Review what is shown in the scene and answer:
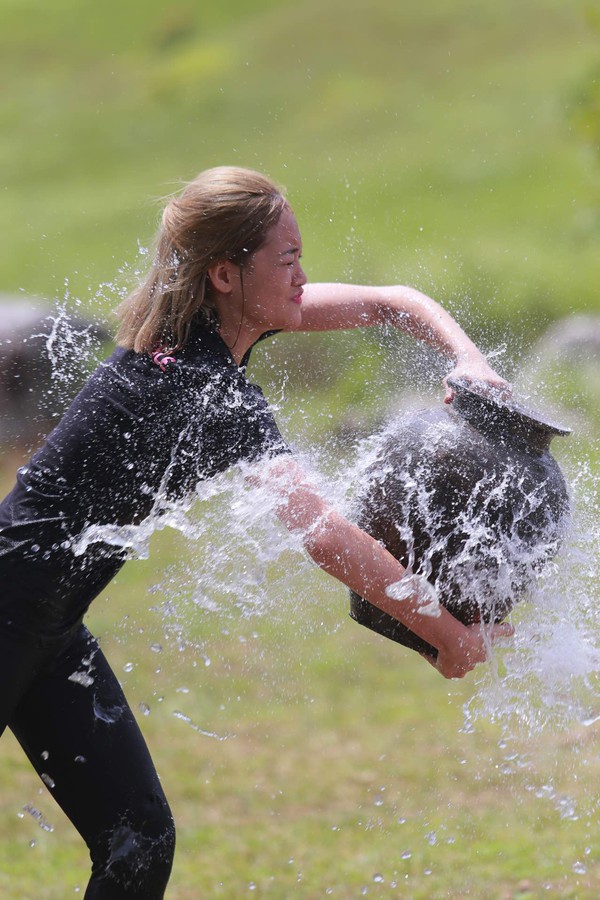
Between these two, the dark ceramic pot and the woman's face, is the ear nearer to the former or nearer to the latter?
the woman's face

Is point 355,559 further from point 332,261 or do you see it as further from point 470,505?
point 332,261

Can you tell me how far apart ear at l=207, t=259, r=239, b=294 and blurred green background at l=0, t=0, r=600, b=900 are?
2.63 ft

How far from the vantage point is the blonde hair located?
305cm

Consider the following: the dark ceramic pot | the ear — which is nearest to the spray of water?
the dark ceramic pot

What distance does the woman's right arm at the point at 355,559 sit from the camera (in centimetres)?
279

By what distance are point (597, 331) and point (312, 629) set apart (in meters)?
3.73

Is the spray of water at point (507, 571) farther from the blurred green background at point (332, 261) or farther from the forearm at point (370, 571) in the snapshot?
the blurred green background at point (332, 261)

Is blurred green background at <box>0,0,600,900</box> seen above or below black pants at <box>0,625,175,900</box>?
below

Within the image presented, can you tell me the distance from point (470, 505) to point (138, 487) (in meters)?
0.89

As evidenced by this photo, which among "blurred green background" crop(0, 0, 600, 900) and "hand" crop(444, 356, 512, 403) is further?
"blurred green background" crop(0, 0, 600, 900)

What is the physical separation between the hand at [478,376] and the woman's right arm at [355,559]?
65cm

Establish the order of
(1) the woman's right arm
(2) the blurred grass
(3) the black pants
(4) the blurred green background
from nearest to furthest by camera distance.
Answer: (1) the woman's right arm < (3) the black pants < (4) the blurred green background < (2) the blurred grass

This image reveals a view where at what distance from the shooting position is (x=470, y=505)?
321 cm

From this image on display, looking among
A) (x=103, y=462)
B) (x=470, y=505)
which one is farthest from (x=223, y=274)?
(x=470, y=505)
